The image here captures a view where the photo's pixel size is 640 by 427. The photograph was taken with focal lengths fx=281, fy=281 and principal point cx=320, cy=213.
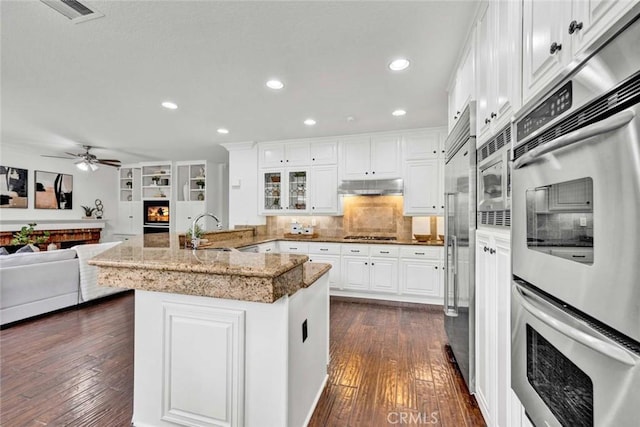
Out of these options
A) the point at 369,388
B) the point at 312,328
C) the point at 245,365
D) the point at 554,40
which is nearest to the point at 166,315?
the point at 245,365

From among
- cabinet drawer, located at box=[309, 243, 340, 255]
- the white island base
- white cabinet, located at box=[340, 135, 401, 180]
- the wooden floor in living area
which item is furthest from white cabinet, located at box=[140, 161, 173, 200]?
the white island base

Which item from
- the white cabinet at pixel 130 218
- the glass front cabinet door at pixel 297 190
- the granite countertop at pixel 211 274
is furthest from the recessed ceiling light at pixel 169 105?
the white cabinet at pixel 130 218

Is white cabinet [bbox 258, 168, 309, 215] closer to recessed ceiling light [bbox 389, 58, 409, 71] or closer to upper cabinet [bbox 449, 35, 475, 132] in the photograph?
recessed ceiling light [bbox 389, 58, 409, 71]

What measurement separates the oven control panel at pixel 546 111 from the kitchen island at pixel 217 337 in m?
1.18

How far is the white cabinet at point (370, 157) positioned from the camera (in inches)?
174

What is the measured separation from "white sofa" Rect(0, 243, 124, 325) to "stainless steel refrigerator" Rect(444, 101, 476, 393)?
15.1 ft

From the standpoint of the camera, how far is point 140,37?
82.7 inches

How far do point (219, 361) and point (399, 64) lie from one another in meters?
2.59

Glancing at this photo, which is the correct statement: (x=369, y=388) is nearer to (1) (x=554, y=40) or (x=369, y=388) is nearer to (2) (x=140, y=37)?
(1) (x=554, y=40)

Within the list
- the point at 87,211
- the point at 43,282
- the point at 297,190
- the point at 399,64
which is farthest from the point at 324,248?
the point at 87,211

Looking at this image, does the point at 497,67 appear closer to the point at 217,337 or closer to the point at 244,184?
the point at 217,337

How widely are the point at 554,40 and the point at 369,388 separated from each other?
2263 millimetres

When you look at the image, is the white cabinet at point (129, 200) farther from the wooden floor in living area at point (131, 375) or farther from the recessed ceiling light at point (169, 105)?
the recessed ceiling light at point (169, 105)

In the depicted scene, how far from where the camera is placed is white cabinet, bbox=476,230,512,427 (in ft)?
4.57
